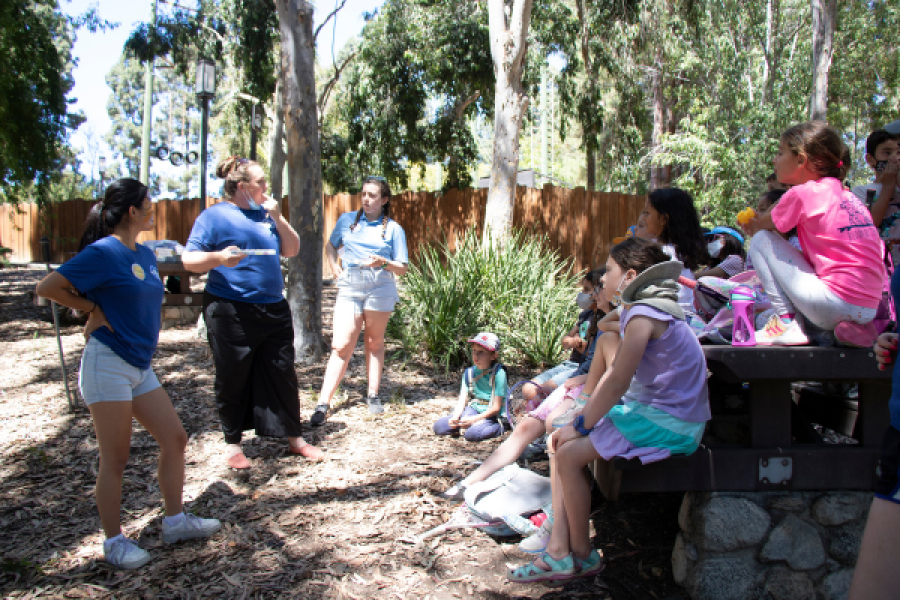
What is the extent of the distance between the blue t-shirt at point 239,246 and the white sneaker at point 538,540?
209 cm

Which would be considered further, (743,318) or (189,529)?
(189,529)

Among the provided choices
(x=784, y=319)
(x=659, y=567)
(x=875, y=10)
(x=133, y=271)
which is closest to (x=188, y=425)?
(x=133, y=271)

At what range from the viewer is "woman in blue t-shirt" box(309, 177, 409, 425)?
4.88 metres

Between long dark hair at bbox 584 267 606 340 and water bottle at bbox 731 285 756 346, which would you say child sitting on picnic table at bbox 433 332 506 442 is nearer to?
long dark hair at bbox 584 267 606 340

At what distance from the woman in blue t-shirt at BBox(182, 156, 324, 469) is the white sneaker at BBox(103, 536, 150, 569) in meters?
1.11

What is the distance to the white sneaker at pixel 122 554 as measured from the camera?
2.91 metres

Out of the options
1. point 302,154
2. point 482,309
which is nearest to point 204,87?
point 302,154

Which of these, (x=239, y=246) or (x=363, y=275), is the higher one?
(x=239, y=246)

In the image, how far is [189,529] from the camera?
3162mm

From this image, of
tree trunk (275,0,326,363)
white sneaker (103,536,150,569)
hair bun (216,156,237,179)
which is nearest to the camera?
white sneaker (103,536,150,569)

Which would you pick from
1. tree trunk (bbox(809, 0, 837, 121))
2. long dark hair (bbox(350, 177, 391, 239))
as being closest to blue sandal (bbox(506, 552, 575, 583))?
long dark hair (bbox(350, 177, 391, 239))

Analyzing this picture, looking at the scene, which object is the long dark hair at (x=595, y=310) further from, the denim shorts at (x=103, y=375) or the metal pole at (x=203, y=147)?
the metal pole at (x=203, y=147)

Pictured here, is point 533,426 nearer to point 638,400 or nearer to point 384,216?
point 638,400

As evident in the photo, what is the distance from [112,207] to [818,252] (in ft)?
10.2
